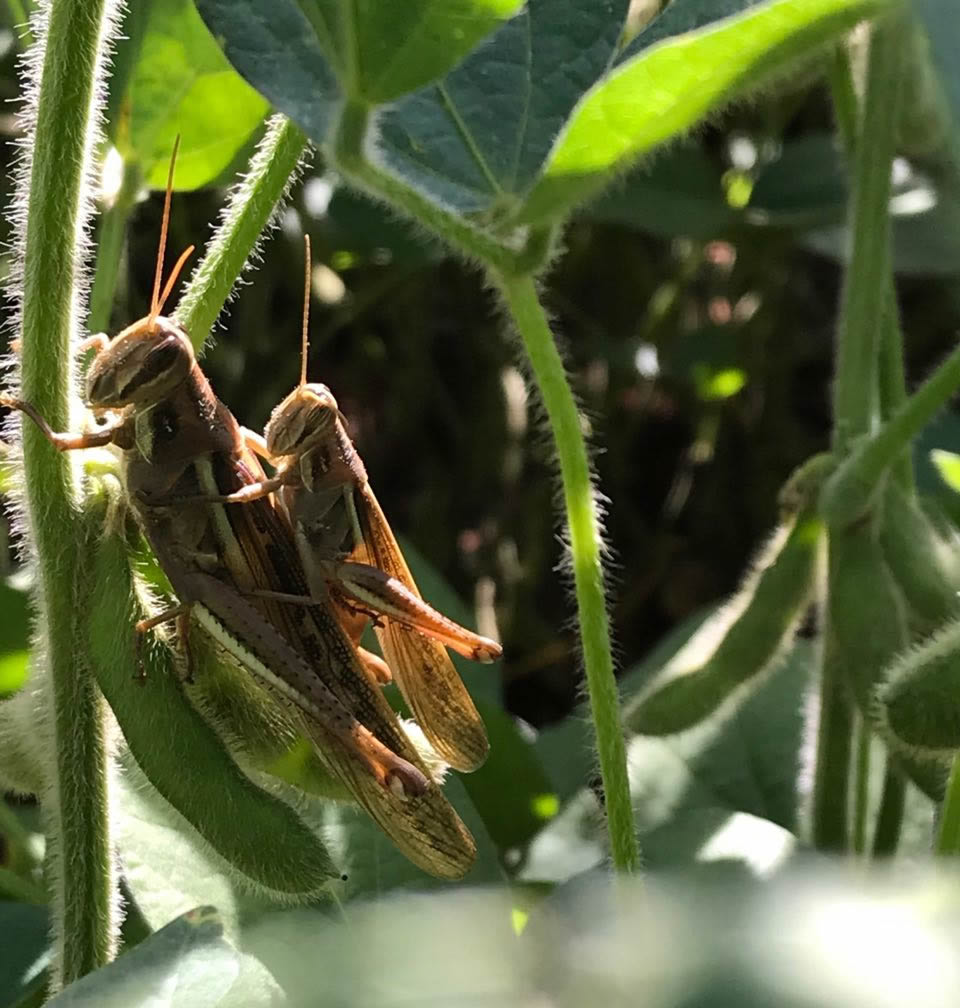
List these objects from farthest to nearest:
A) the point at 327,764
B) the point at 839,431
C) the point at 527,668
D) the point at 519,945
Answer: the point at 527,668 < the point at 839,431 < the point at 327,764 < the point at 519,945

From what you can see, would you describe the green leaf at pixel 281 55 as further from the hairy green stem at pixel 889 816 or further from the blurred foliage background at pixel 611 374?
the blurred foliage background at pixel 611 374

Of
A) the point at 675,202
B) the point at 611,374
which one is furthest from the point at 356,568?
the point at 611,374

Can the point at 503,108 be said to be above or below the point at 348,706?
above

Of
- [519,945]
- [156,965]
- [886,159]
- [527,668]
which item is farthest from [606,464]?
[519,945]

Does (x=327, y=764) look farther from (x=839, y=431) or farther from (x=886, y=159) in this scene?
(x=886, y=159)

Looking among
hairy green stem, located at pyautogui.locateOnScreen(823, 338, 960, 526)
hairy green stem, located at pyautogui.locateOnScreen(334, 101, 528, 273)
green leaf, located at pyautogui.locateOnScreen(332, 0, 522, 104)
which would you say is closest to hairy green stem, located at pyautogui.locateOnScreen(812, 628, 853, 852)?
hairy green stem, located at pyautogui.locateOnScreen(823, 338, 960, 526)

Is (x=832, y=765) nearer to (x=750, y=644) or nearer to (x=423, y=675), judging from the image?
(x=750, y=644)

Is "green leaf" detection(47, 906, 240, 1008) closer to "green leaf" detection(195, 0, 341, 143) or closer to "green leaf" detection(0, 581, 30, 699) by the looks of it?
"green leaf" detection(195, 0, 341, 143)
